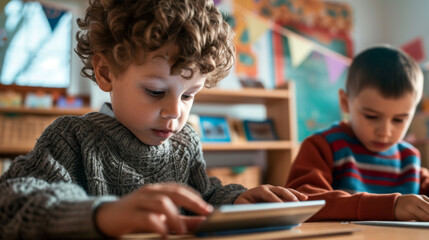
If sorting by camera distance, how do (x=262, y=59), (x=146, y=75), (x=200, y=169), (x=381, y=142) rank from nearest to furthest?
(x=146, y=75)
(x=200, y=169)
(x=381, y=142)
(x=262, y=59)

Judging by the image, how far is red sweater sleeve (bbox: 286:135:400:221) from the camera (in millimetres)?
801

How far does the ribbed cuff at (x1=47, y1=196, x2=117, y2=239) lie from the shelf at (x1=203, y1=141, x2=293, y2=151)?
6.53ft

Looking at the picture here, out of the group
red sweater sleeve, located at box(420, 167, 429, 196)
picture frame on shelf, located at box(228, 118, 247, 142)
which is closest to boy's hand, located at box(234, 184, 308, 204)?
red sweater sleeve, located at box(420, 167, 429, 196)

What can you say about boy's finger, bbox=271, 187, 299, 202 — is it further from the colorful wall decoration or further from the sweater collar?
the colorful wall decoration

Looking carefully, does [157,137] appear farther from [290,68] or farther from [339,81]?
[339,81]

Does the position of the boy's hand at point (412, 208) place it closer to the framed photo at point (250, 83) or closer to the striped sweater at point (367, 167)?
the striped sweater at point (367, 167)

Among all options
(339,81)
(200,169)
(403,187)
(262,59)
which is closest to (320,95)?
(339,81)

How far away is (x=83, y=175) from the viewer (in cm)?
69

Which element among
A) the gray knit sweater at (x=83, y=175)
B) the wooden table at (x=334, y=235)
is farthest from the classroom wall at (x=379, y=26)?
the wooden table at (x=334, y=235)

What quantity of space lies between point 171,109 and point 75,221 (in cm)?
29

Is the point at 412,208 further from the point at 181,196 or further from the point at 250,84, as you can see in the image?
the point at 250,84

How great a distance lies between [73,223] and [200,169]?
0.44m

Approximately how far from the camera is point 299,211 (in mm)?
496

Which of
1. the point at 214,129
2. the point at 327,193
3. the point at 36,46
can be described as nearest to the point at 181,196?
the point at 327,193
